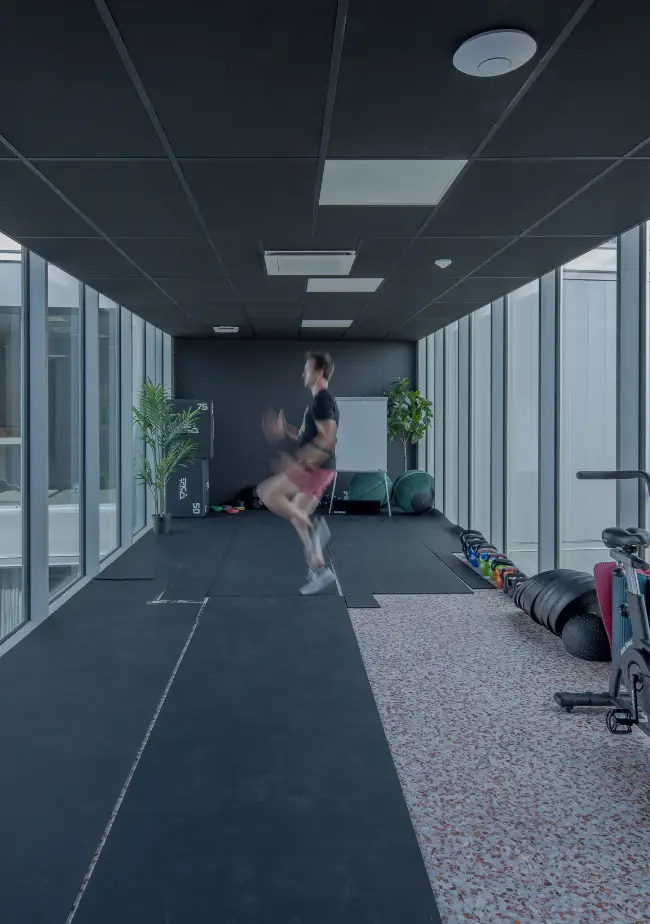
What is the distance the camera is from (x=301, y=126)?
288 cm

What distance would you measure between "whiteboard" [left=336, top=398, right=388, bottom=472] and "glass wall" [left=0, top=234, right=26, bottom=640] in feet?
20.6

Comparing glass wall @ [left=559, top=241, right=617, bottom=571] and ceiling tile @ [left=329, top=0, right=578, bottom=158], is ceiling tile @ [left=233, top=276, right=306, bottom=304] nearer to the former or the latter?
glass wall @ [left=559, top=241, right=617, bottom=571]

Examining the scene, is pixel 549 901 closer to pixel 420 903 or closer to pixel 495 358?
pixel 420 903

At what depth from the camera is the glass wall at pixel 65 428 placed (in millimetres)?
5613

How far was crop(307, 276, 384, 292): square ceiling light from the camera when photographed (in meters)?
6.20

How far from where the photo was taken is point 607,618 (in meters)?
3.42

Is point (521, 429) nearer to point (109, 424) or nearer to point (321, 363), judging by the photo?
point (321, 363)

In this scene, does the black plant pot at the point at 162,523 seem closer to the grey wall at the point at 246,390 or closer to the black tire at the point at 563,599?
the grey wall at the point at 246,390

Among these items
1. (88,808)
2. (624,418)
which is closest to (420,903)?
(88,808)

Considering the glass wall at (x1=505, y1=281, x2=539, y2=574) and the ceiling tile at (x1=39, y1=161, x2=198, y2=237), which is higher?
the ceiling tile at (x1=39, y1=161, x2=198, y2=237)

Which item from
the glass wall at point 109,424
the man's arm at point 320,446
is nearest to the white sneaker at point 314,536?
the man's arm at point 320,446

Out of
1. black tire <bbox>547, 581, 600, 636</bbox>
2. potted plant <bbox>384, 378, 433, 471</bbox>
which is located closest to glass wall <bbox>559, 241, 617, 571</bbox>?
black tire <bbox>547, 581, 600, 636</bbox>

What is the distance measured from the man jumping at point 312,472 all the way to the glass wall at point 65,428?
5.62 ft

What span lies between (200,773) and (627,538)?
1926mm
